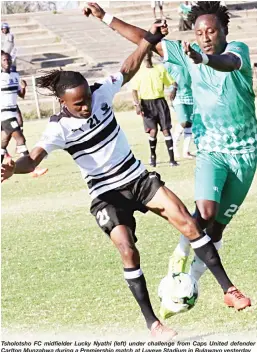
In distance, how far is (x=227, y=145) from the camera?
25.0ft

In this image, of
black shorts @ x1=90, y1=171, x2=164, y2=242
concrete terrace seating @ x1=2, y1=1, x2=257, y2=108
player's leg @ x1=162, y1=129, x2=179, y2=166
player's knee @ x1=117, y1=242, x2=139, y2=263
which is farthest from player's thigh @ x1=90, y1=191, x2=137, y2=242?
concrete terrace seating @ x1=2, y1=1, x2=257, y2=108

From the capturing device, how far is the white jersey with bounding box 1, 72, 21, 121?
17625mm

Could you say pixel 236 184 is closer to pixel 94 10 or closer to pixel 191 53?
pixel 191 53

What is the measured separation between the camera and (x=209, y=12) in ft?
24.7

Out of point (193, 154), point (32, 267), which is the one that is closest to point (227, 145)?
point (32, 267)

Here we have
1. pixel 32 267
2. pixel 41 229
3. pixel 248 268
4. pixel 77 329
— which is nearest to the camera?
pixel 77 329

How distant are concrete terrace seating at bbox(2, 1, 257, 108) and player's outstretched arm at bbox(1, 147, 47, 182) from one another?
89.2ft

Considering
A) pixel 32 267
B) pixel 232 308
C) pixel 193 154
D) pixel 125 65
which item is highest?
pixel 125 65

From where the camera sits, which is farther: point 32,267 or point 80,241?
point 80,241

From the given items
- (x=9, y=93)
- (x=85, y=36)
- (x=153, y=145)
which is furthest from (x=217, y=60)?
(x=85, y=36)

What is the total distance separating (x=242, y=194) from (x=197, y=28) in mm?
1414

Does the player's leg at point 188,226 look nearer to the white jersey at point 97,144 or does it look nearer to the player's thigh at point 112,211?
the player's thigh at point 112,211

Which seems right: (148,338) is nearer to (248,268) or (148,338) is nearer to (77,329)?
(77,329)

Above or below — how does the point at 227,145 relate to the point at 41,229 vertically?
above
